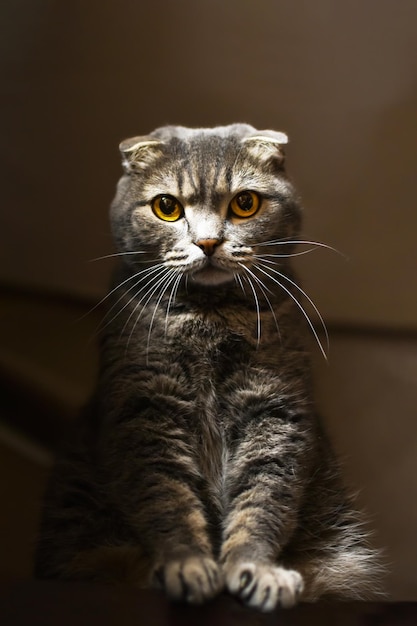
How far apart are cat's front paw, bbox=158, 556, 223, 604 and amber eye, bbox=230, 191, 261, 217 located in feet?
1.49

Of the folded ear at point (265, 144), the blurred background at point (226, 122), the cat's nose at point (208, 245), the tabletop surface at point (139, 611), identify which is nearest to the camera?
the tabletop surface at point (139, 611)

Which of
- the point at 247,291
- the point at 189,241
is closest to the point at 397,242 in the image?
the point at 247,291

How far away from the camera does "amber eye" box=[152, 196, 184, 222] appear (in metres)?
1.03

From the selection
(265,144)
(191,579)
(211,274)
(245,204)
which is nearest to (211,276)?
(211,274)

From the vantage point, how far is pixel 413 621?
29.7 inches

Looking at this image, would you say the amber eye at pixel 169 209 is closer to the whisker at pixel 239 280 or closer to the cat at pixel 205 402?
the cat at pixel 205 402

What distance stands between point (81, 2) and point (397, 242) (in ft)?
2.25

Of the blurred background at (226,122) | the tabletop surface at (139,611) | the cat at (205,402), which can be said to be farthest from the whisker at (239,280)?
the tabletop surface at (139,611)

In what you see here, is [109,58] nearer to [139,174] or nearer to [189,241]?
[139,174]

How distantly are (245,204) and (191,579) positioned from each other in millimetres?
498

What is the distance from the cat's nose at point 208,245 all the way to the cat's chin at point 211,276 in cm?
3

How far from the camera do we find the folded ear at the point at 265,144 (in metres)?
1.06

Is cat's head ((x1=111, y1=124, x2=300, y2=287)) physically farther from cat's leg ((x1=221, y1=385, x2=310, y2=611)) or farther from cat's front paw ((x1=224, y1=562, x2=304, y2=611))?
cat's front paw ((x1=224, y1=562, x2=304, y2=611))

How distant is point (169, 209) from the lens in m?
1.04
